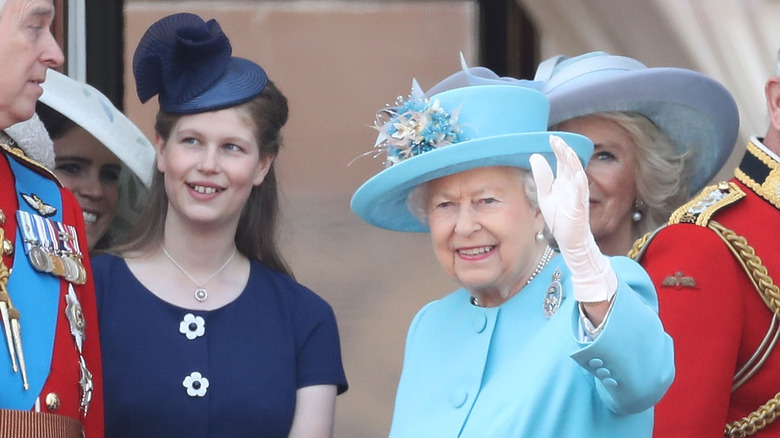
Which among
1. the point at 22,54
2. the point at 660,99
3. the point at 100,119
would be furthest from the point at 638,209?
the point at 22,54

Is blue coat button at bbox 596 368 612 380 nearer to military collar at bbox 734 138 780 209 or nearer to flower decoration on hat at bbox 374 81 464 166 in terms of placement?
flower decoration on hat at bbox 374 81 464 166

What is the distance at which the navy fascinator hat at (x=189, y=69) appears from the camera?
11.4 ft

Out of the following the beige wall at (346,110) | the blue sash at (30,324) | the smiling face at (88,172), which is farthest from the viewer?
the beige wall at (346,110)

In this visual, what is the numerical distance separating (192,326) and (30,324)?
65cm

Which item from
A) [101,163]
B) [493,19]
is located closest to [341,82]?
[493,19]

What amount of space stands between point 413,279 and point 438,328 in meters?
1.92

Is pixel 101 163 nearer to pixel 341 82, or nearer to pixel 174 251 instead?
pixel 174 251

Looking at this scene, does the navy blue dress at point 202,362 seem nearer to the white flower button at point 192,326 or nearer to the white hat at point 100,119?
the white flower button at point 192,326

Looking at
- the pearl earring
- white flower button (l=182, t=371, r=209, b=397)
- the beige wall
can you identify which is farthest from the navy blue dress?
the beige wall

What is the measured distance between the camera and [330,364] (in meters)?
3.47

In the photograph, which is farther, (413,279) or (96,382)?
(413,279)

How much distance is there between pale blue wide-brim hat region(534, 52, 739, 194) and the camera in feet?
11.5

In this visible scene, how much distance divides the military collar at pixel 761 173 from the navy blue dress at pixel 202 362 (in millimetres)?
1080

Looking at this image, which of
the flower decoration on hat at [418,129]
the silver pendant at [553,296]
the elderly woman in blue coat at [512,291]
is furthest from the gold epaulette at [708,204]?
the flower decoration on hat at [418,129]
